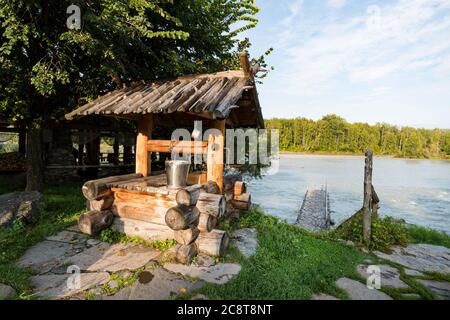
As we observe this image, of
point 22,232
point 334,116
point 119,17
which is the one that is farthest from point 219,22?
point 334,116

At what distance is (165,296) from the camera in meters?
3.48

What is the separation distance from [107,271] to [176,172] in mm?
2048

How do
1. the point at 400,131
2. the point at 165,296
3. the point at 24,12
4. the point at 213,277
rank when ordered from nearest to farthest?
the point at 165,296
the point at 213,277
the point at 24,12
the point at 400,131

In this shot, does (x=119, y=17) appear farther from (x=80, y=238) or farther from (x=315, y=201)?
(x=315, y=201)

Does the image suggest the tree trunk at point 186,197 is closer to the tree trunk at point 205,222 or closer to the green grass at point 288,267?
the tree trunk at point 205,222

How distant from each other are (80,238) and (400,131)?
321ft

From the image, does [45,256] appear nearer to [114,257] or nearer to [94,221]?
[94,221]

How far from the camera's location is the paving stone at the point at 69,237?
17.2 feet

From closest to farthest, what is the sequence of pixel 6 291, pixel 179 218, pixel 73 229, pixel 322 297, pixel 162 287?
pixel 6 291
pixel 162 287
pixel 322 297
pixel 179 218
pixel 73 229

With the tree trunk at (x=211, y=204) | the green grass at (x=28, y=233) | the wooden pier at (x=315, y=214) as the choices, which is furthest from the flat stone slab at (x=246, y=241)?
the wooden pier at (x=315, y=214)

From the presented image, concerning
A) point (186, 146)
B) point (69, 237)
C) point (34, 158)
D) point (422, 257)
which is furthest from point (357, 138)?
point (69, 237)

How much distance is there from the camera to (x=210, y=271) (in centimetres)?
421

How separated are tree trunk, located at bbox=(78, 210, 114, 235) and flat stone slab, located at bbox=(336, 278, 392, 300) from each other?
4.42 metres

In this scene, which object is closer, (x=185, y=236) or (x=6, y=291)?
(x=6, y=291)
